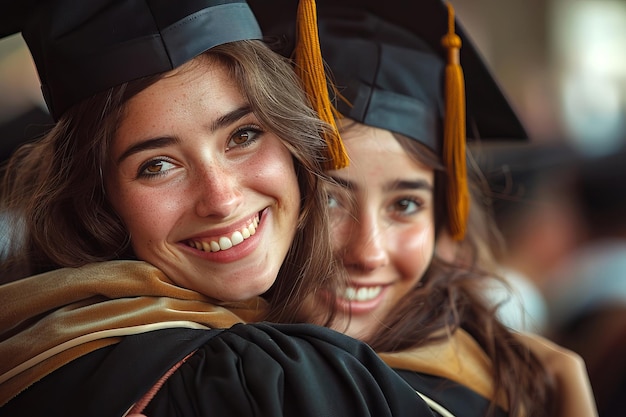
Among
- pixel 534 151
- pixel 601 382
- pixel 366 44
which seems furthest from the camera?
pixel 534 151

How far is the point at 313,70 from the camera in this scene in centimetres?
74

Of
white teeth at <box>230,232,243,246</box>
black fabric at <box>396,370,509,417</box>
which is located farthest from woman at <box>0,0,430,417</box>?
black fabric at <box>396,370,509,417</box>

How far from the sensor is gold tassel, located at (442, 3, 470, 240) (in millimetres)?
848

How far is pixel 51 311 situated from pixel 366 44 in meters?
0.39

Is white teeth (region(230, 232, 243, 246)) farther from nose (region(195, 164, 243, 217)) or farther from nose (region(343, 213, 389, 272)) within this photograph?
nose (region(343, 213, 389, 272))

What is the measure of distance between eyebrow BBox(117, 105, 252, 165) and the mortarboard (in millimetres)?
101

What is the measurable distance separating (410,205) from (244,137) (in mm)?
219

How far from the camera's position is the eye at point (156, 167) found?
687 millimetres

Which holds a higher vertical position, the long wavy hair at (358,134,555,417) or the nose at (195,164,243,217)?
the nose at (195,164,243,217)

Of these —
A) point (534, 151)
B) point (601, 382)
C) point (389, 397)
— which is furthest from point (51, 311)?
point (534, 151)

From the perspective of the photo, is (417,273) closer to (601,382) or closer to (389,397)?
(389,397)

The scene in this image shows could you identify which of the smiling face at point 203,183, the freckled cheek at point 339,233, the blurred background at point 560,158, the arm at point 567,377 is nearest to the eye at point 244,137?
the smiling face at point 203,183

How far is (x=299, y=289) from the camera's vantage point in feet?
2.44

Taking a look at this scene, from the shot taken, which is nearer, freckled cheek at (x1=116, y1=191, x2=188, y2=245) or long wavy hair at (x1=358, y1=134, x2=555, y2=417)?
freckled cheek at (x1=116, y1=191, x2=188, y2=245)
